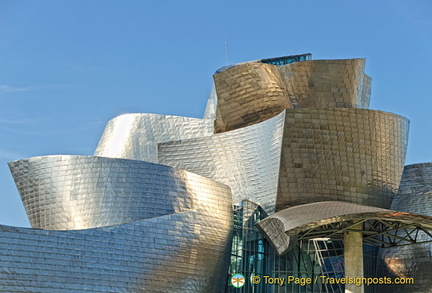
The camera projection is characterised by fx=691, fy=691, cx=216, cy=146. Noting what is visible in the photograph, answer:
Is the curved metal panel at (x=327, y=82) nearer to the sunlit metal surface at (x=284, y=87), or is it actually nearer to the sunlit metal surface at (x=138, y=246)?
the sunlit metal surface at (x=284, y=87)

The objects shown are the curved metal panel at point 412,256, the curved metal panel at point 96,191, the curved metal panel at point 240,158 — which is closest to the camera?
the curved metal panel at point 96,191

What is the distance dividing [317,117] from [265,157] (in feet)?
11.8

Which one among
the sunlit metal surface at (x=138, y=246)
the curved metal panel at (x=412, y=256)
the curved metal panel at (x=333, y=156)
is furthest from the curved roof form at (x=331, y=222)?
the sunlit metal surface at (x=138, y=246)

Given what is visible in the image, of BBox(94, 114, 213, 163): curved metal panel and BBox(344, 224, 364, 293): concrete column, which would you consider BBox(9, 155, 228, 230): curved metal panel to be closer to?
BBox(344, 224, 364, 293): concrete column

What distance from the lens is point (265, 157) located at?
35188mm

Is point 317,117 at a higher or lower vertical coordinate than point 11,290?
higher

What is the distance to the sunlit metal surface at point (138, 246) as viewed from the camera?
27.3 meters

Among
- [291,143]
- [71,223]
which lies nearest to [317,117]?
[291,143]

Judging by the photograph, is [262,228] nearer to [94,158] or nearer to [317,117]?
[317,117]

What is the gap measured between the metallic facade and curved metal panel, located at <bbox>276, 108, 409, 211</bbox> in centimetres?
5

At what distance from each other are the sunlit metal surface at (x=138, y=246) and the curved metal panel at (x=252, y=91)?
18.5ft

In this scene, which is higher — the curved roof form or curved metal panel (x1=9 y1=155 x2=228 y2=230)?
curved metal panel (x1=9 y1=155 x2=228 y2=230)

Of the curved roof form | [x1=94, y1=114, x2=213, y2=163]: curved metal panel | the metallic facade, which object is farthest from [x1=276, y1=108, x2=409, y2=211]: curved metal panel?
[x1=94, y1=114, x2=213, y2=163]: curved metal panel

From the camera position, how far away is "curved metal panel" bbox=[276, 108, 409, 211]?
1316 inches
